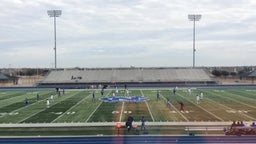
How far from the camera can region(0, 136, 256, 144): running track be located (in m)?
19.3

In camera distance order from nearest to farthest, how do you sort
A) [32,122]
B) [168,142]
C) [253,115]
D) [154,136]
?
[168,142], [154,136], [32,122], [253,115]

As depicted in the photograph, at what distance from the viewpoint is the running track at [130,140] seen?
19328mm

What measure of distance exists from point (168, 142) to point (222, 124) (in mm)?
6630

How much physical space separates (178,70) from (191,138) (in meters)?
67.9

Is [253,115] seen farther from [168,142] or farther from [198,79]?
[198,79]

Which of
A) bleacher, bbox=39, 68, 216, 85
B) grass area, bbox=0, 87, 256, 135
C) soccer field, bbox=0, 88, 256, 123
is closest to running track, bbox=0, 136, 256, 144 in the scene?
grass area, bbox=0, 87, 256, 135

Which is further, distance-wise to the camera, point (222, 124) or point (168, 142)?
point (222, 124)

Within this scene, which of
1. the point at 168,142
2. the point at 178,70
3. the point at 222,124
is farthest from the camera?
the point at 178,70

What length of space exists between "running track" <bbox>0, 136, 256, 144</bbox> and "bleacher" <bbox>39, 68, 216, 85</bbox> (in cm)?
5582

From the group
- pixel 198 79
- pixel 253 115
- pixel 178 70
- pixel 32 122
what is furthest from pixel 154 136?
pixel 178 70

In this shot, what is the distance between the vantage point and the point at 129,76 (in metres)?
82.9

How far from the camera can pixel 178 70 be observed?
87.4 m

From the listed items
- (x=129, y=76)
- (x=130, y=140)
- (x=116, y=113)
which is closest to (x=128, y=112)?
(x=116, y=113)

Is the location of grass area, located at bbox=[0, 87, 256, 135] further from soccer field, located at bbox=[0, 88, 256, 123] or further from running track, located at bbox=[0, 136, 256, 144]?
running track, located at bbox=[0, 136, 256, 144]
